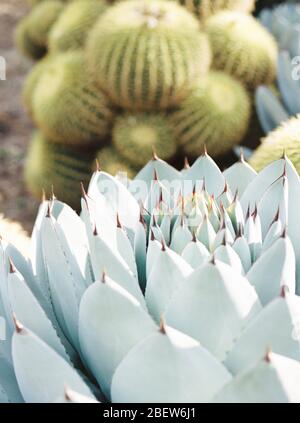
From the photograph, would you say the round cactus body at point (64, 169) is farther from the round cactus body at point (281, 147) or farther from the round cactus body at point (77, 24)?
the round cactus body at point (281, 147)

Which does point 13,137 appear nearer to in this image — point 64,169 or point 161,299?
point 64,169

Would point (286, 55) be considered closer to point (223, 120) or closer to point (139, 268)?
point (223, 120)

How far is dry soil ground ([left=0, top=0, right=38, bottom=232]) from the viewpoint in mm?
2969

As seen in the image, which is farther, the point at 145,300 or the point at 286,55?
the point at 286,55

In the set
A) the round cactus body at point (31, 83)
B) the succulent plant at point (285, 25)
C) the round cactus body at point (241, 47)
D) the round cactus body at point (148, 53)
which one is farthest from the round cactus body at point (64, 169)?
the succulent plant at point (285, 25)

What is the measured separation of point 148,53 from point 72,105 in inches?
14.5

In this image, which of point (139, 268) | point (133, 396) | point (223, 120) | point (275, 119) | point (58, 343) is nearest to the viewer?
point (133, 396)

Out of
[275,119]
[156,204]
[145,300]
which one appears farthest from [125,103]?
[145,300]

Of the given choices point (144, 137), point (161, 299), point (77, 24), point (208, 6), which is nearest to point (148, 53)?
point (144, 137)

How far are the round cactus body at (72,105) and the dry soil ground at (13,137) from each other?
494 millimetres

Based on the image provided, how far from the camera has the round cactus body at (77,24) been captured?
2607 mm

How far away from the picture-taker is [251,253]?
903 millimetres

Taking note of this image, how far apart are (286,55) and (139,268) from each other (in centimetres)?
145

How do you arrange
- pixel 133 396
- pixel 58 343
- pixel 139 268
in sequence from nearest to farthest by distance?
1. pixel 133 396
2. pixel 58 343
3. pixel 139 268
